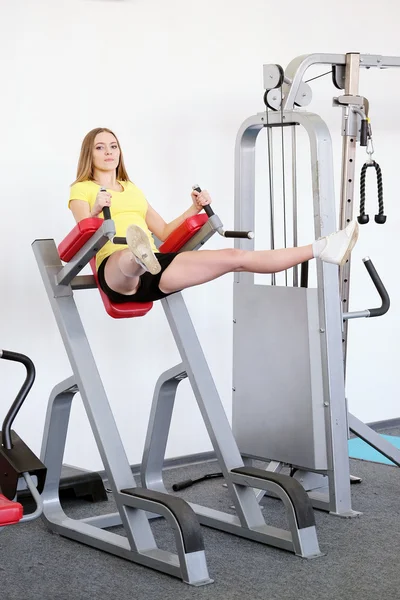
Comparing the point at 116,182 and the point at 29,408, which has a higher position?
the point at 116,182

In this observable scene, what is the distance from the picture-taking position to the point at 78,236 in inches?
125

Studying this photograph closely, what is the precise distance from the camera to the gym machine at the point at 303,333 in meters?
3.72

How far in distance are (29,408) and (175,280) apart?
135 centimetres

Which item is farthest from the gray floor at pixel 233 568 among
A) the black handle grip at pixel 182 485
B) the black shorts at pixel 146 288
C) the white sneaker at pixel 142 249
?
the white sneaker at pixel 142 249

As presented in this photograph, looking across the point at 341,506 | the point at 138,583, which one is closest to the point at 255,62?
the point at 341,506

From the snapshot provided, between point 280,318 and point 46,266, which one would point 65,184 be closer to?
point 46,266

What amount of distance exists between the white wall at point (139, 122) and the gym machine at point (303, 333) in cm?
71

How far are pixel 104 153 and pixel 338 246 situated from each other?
3.83ft

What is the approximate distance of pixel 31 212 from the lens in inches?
166

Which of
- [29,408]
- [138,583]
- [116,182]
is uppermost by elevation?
[116,182]

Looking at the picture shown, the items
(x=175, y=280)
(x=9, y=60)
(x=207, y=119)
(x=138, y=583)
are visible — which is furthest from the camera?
(x=207, y=119)

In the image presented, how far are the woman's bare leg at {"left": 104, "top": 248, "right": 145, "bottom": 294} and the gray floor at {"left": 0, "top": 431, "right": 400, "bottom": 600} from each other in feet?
3.38

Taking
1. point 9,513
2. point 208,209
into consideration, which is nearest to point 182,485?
point 208,209

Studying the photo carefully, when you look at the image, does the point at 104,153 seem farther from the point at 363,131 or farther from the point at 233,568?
the point at 233,568
